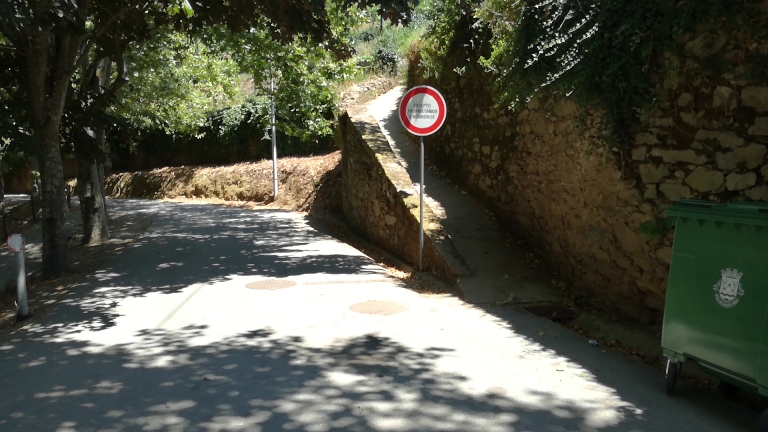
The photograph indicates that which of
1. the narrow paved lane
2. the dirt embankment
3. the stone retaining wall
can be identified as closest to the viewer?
the narrow paved lane

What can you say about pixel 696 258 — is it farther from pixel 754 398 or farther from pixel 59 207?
pixel 59 207

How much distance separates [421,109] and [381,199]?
2.90 meters

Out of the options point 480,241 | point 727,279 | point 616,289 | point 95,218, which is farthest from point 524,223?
point 95,218

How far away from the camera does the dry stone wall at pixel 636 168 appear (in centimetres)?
511

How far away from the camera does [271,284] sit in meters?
8.59

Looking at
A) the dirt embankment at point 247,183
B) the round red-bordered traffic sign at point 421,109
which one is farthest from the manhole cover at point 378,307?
the dirt embankment at point 247,183

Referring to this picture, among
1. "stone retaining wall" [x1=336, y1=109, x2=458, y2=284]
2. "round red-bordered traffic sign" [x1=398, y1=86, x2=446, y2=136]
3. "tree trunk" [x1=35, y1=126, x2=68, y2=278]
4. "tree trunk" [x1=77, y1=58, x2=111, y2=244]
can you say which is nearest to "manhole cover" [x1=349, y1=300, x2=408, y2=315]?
"stone retaining wall" [x1=336, y1=109, x2=458, y2=284]

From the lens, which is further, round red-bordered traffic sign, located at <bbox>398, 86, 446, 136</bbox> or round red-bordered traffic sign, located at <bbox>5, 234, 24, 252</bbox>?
round red-bordered traffic sign, located at <bbox>398, 86, 446, 136</bbox>

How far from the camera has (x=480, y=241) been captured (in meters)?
8.72

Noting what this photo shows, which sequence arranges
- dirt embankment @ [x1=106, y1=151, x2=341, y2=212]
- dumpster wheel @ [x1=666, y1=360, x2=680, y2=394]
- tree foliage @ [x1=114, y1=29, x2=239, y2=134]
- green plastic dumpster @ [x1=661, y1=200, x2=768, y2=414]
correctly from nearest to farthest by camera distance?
green plastic dumpster @ [x1=661, y1=200, x2=768, y2=414], dumpster wheel @ [x1=666, y1=360, x2=680, y2=394], tree foliage @ [x1=114, y1=29, x2=239, y2=134], dirt embankment @ [x1=106, y1=151, x2=341, y2=212]

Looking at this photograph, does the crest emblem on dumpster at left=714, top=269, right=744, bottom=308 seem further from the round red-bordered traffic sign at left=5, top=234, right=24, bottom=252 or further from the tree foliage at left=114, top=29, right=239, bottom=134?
the tree foliage at left=114, top=29, right=239, bottom=134

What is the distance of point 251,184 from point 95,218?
10550 millimetres

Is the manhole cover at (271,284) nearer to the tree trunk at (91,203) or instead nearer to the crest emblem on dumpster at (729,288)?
the crest emblem on dumpster at (729,288)

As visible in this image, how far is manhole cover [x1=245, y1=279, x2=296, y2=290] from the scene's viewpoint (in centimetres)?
841
